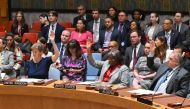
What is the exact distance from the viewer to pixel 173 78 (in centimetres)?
479

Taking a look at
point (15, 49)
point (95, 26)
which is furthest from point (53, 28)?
point (15, 49)

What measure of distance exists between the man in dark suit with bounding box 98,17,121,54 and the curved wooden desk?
296cm

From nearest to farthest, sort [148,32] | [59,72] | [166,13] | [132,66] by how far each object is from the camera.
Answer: [59,72], [132,66], [148,32], [166,13]

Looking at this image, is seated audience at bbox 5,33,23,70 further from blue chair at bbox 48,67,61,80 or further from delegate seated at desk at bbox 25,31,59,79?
blue chair at bbox 48,67,61,80

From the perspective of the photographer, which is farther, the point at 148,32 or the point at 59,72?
the point at 148,32

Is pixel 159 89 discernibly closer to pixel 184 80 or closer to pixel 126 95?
pixel 184 80

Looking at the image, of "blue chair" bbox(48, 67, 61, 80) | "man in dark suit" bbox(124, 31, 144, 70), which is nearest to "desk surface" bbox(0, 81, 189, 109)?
"blue chair" bbox(48, 67, 61, 80)

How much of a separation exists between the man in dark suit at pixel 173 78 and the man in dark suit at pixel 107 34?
9.08 ft

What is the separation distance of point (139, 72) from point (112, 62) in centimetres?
71

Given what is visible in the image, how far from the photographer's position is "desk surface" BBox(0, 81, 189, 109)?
4.54 m

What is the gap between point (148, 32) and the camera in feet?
26.1

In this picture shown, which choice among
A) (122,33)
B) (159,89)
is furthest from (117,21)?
(159,89)

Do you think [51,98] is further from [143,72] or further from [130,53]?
[130,53]

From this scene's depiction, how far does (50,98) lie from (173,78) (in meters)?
1.19
